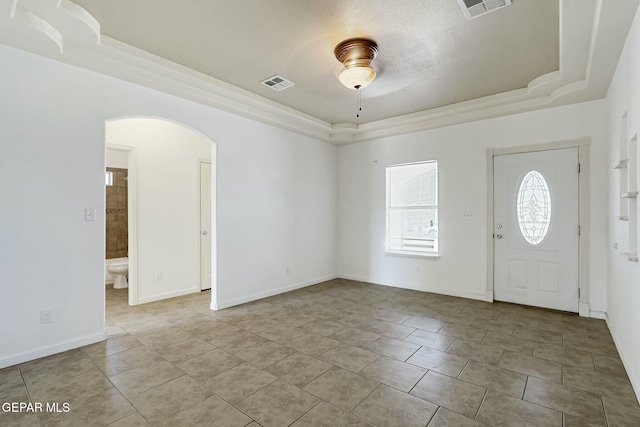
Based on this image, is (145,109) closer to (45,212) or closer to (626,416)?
(45,212)

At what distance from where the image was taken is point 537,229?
420 centimetres

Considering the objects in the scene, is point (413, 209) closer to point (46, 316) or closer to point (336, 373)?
point (336, 373)

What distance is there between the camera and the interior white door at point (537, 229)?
3984mm

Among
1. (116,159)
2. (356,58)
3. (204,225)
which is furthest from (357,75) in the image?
(116,159)

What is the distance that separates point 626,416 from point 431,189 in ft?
11.9

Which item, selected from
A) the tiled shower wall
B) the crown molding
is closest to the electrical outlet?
the crown molding

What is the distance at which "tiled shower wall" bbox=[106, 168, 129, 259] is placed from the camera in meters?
5.95

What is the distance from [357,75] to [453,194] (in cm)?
271

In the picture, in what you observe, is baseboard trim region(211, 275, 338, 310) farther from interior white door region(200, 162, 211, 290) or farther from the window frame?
the window frame

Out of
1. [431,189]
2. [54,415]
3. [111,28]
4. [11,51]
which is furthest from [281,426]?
[431,189]

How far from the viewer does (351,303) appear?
4.49 m

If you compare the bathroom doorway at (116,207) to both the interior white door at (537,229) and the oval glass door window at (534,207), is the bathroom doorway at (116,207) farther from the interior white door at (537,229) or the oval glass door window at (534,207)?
the oval glass door window at (534,207)

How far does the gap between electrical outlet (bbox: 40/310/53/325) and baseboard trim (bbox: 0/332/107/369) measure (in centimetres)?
23

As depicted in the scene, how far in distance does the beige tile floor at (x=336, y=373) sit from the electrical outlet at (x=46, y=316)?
0.32 m
